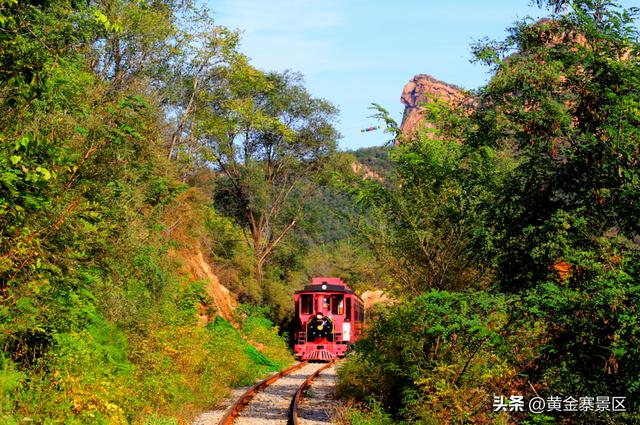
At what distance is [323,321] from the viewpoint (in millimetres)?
32844

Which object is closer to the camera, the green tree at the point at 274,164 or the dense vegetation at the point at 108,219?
the dense vegetation at the point at 108,219

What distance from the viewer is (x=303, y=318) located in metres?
33.3

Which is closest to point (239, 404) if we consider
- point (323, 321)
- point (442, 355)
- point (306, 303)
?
point (442, 355)

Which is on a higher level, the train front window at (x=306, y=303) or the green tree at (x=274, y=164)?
the green tree at (x=274, y=164)

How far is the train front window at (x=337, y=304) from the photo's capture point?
33.3 meters

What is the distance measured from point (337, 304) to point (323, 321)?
1118mm

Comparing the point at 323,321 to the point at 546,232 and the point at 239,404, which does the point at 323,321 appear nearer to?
the point at 239,404

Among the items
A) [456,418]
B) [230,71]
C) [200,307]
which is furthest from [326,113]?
[456,418]

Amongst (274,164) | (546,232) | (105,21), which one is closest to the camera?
(105,21)

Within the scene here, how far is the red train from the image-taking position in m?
32.9

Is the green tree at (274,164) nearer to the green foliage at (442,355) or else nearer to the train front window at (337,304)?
the train front window at (337,304)

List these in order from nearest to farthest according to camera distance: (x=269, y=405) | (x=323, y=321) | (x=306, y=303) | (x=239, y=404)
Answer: (x=239, y=404) < (x=269, y=405) < (x=323, y=321) < (x=306, y=303)

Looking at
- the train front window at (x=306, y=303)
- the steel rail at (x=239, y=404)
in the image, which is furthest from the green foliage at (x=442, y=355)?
the train front window at (x=306, y=303)

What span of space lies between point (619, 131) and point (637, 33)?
1886 mm
